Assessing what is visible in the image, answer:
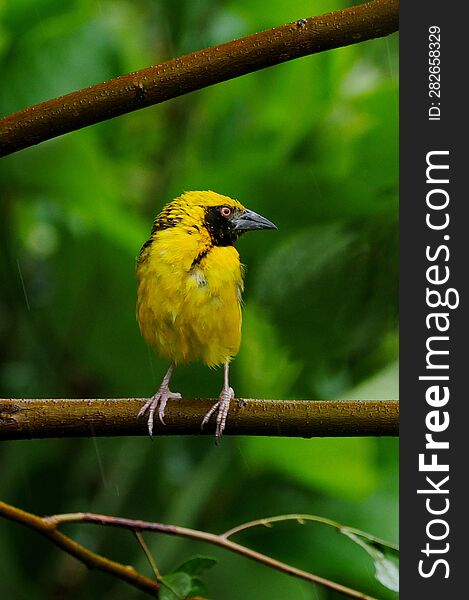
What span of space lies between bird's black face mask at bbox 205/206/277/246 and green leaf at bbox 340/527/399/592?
34 cm

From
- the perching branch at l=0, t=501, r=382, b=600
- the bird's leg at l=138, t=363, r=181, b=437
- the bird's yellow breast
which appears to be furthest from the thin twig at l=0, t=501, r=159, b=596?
the bird's yellow breast

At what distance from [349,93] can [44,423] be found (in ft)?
2.87

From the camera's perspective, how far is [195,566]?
82cm

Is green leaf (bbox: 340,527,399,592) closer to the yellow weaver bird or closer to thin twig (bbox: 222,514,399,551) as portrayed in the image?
thin twig (bbox: 222,514,399,551)

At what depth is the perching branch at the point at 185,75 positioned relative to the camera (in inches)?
26.8

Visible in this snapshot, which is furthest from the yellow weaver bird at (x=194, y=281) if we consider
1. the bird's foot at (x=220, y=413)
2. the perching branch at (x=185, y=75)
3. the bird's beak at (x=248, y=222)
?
the perching branch at (x=185, y=75)

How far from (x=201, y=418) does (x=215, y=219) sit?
29cm

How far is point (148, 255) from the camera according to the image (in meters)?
0.97

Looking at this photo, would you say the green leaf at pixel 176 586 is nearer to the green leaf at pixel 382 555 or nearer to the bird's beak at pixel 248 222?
the green leaf at pixel 382 555

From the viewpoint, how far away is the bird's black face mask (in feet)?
3.28

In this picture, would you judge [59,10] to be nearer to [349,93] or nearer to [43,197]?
[43,197]

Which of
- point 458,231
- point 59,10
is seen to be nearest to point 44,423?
point 458,231

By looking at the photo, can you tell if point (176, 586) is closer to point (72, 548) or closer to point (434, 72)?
point (72, 548)

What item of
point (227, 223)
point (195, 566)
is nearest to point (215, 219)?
point (227, 223)
